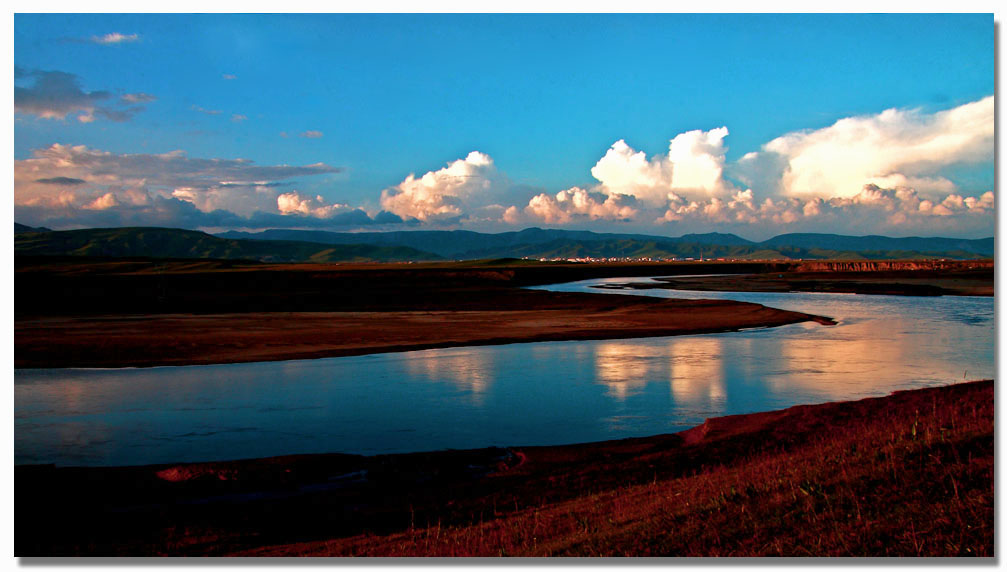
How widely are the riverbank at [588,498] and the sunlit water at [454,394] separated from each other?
2.07 metres

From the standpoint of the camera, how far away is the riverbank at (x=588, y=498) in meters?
9.01

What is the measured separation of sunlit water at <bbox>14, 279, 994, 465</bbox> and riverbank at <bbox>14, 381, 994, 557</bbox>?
6.78ft

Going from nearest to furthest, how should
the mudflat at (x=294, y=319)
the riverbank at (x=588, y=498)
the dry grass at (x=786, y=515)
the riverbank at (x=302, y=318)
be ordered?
the dry grass at (x=786, y=515) < the riverbank at (x=588, y=498) < the mudflat at (x=294, y=319) < the riverbank at (x=302, y=318)

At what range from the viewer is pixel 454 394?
24.0 meters

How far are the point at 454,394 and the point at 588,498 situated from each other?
39.4ft

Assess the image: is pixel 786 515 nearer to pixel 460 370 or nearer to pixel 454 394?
pixel 454 394

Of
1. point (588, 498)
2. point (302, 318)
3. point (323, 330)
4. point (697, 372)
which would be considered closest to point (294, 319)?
point (302, 318)

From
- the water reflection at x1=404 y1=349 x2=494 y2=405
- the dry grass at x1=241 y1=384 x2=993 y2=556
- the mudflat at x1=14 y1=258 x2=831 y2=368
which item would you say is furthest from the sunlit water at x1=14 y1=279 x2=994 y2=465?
the dry grass at x1=241 y1=384 x2=993 y2=556

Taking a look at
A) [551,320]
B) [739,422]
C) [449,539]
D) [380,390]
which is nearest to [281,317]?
[551,320]

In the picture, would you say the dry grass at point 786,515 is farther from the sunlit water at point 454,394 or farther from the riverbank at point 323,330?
the riverbank at point 323,330

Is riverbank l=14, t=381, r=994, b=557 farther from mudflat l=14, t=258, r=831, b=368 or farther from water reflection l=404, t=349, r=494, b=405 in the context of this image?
mudflat l=14, t=258, r=831, b=368

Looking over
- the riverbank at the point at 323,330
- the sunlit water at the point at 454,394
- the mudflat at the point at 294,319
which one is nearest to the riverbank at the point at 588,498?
the sunlit water at the point at 454,394

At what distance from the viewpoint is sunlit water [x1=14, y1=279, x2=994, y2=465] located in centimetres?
1823

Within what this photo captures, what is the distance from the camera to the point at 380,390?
24.8 meters
